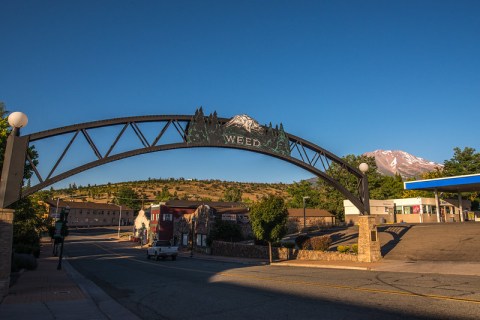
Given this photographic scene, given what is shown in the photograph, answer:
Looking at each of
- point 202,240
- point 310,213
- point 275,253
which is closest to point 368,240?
point 275,253

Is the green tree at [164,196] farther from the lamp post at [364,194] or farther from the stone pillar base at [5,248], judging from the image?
the stone pillar base at [5,248]

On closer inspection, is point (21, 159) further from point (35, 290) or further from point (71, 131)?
point (35, 290)

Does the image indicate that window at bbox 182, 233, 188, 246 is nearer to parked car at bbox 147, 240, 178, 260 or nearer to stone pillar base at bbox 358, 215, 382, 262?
parked car at bbox 147, 240, 178, 260

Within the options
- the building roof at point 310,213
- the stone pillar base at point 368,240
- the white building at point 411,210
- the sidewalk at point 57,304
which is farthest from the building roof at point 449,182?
the sidewalk at point 57,304

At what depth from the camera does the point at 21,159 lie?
46.6 feet

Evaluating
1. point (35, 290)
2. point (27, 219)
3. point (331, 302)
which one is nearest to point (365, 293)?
point (331, 302)

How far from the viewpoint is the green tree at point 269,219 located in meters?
28.6

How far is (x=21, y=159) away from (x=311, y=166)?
56.2 feet

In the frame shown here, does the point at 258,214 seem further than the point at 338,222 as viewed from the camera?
No

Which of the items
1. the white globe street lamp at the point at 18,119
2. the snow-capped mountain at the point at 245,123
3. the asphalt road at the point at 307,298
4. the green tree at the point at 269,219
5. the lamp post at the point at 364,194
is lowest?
the asphalt road at the point at 307,298

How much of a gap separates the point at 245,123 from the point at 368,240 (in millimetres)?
11587

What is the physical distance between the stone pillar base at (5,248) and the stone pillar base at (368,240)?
→ 20.0m

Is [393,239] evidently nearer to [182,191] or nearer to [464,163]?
[464,163]

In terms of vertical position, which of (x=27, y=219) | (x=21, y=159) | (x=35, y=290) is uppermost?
(x=21, y=159)
